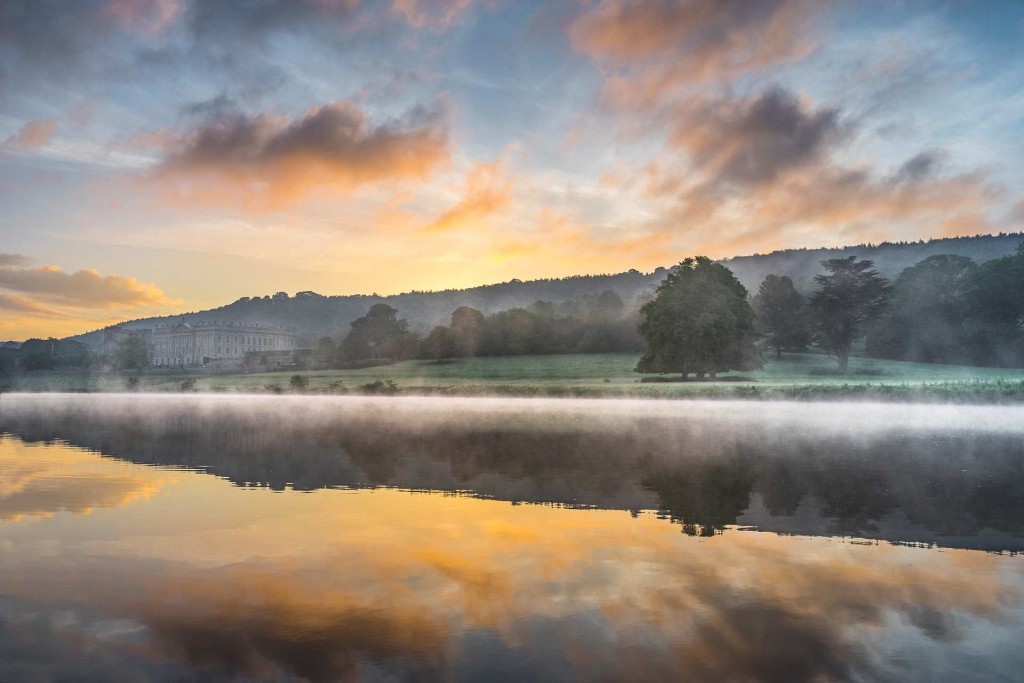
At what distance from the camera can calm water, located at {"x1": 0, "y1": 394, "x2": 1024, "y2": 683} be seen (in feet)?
28.6

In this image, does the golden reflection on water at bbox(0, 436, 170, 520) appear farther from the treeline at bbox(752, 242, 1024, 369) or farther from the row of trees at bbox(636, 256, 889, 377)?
the treeline at bbox(752, 242, 1024, 369)

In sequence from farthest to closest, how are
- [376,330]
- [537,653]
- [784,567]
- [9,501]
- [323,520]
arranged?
[376,330] → [9,501] → [323,520] → [784,567] → [537,653]

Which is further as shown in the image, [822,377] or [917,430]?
[822,377]

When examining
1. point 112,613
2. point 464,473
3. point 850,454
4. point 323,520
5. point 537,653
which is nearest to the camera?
point 537,653

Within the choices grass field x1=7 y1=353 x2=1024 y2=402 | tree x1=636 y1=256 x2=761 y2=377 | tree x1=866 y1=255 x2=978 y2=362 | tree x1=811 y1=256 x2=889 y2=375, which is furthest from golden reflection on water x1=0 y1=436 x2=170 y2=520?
tree x1=866 y1=255 x2=978 y2=362

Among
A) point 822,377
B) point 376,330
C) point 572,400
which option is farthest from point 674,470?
point 376,330

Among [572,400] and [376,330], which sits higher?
[376,330]

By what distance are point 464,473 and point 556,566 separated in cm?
1209

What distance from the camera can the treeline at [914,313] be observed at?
113m

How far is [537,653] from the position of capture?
8.87 meters

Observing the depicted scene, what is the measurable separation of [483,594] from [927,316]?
13260 cm

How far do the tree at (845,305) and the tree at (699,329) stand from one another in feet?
88.4

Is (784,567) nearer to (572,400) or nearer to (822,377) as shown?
(572,400)

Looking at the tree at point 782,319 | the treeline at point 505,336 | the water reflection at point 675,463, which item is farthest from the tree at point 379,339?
the water reflection at point 675,463
